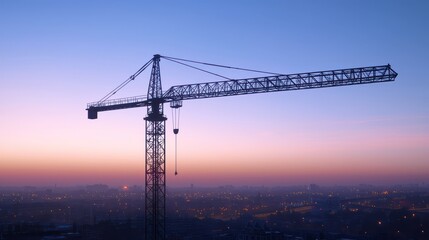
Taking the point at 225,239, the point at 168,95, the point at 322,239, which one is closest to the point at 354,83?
the point at 168,95

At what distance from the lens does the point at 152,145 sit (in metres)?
23.0

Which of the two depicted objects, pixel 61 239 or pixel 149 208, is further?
pixel 61 239

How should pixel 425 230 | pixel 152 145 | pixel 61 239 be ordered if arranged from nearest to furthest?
pixel 152 145, pixel 61 239, pixel 425 230

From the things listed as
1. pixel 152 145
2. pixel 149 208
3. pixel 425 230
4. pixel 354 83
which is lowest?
pixel 425 230

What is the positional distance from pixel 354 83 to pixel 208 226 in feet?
97.6

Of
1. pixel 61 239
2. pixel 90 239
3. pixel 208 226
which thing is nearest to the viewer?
pixel 61 239

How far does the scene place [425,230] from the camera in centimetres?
4431

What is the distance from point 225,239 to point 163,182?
46.1 feet

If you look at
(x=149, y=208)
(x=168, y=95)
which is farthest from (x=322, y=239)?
(x=168, y=95)

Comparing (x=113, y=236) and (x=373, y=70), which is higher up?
A: (x=373, y=70)

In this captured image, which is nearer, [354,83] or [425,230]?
[354,83]

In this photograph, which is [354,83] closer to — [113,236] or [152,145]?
[152,145]

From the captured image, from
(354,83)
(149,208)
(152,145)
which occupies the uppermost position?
(354,83)

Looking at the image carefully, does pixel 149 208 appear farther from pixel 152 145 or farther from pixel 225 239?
pixel 225 239
